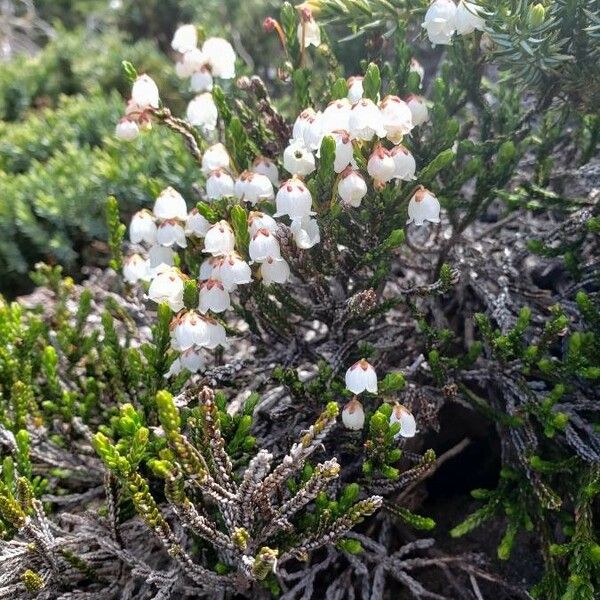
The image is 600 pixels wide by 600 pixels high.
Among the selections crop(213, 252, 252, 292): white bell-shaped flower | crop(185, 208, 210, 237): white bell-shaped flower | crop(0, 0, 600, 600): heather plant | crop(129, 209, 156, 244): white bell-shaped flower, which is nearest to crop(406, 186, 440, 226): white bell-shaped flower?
crop(0, 0, 600, 600): heather plant

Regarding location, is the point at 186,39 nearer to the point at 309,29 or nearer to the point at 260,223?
the point at 309,29

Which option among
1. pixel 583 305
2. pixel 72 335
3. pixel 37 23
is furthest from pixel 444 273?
pixel 37 23

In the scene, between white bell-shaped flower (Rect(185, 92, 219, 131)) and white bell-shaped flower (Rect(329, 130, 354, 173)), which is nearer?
white bell-shaped flower (Rect(329, 130, 354, 173))

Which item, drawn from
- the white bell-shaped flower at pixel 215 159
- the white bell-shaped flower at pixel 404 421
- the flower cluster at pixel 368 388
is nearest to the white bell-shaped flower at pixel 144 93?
the white bell-shaped flower at pixel 215 159

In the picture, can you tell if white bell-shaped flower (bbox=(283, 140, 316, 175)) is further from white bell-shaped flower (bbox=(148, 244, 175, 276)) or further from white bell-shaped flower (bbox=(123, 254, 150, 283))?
white bell-shaped flower (bbox=(123, 254, 150, 283))

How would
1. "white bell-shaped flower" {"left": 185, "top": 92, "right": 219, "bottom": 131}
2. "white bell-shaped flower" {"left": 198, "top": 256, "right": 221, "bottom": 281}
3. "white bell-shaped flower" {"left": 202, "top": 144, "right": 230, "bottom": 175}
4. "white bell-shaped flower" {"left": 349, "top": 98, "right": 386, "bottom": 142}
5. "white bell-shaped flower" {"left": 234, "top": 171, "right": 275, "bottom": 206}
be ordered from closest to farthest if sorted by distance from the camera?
"white bell-shaped flower" {"left": 349, "top": 98, "right": 386, "bottom": 142} → "white bell-shaped flower" {"left": 198, "top": 256, "right": 221, "bottom": 281} → "white bell-shaped flower" {"left": 234, "top": 171, "right": 275, "bottom": 206} → "white bell-shaped flower" {"left": 202, "top": 144, "right": 230, "bottom": 175} → "white bell-shaped flower" {"left": 185, "top": 92, "right": 219, "bottom": 131}

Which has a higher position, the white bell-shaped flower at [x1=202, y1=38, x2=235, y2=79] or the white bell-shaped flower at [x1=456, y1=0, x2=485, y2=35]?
the white bell-shaped flower at [x1=202, y1=38, x2=235, y2=79]
